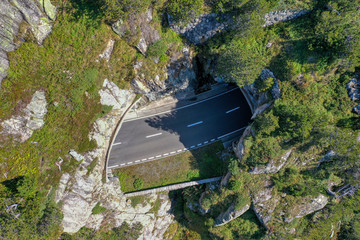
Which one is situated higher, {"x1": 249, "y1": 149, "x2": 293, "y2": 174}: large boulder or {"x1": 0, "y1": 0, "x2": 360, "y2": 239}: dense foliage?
{"x1": 0, "y1": 0, "x2": 360, "y2": 239}: dense foliage

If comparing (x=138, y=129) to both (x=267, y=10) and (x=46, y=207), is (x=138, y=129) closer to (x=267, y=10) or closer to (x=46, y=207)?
(x=46, y=207)

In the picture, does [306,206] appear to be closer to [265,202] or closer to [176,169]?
[265,202]

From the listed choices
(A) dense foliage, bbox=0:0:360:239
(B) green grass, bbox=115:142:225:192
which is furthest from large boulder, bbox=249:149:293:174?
(B) green grass, bbox=115:142:225:192

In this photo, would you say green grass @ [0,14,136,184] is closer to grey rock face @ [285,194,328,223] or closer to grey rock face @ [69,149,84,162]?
grey rock face @ [69,149,84,162]

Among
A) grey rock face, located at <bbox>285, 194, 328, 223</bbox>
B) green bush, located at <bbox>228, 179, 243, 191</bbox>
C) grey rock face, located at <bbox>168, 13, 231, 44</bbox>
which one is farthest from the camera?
grey rock face, located at <bbox>285, 194, 328, 223</bbox>

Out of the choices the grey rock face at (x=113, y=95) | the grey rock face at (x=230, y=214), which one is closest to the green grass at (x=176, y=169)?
the grey rock face at (x=230, y=214)

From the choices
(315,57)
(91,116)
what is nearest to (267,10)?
(315,57)
